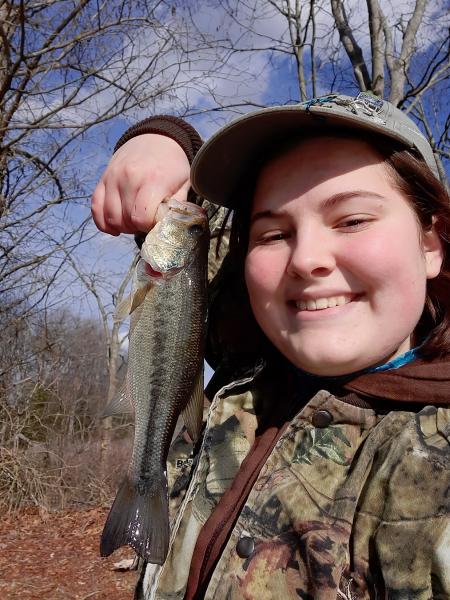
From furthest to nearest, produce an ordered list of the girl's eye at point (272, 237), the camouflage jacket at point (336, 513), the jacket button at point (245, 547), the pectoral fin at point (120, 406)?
the pectoral fin at point (120, 406), the girl's eye at point (272, 237), the jacket button at point (245, 547), the camouflage jacket at point (336, 513)

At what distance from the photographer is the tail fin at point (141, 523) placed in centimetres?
165

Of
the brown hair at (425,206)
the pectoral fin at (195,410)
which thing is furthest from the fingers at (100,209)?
the pectoral fin at (195,410)

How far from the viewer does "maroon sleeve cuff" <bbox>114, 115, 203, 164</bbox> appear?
2.03 meters

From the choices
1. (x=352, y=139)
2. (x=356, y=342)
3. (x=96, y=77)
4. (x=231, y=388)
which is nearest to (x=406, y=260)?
(x=356, y=342)

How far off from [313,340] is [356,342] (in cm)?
11

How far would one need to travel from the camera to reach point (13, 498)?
9633mm

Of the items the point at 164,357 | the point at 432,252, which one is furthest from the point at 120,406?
the point at 432,252

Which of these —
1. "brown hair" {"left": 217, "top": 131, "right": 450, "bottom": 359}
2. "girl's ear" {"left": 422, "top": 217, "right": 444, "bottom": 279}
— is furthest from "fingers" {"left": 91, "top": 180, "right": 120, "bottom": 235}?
"girl's ear" {"left": 422, "top": 217, "right": 444, "bottom": 279}

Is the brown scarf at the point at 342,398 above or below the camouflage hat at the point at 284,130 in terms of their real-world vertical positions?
below

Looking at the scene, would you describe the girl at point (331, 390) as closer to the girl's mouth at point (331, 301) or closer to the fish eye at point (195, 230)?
the girl's mouth at point (331, 301)

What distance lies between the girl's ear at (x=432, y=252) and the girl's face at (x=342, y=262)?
7cm

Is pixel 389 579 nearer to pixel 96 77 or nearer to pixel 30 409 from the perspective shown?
pixel 96 77

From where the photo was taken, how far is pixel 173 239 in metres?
2.00

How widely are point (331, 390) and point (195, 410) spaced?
1.68 ft
